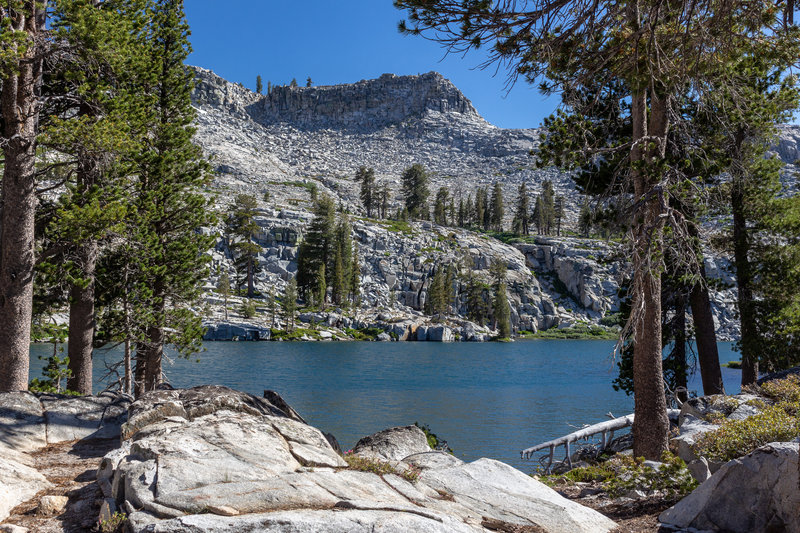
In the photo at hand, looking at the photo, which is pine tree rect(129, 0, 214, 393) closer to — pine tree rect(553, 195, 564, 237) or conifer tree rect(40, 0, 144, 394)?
conifer tree rect(40, 0, 144, 394)

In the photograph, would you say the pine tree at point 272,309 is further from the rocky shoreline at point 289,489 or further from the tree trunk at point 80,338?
the rocky shoreline at point 289,489

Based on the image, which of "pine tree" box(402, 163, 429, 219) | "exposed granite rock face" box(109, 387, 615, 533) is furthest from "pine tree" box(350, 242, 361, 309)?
"exposed granite rock face" box(109, 387, 615, 533)

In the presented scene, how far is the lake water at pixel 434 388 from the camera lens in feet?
80.9

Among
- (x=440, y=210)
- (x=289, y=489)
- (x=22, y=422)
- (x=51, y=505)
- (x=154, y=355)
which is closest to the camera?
(x=289, y=489)

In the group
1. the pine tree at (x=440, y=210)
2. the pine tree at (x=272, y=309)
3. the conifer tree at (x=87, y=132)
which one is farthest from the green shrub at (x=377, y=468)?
the pine tree at (x=440, y=210)

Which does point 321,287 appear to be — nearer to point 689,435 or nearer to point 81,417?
point 81,417

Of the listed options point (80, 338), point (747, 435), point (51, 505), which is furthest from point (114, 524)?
point (80, 338)

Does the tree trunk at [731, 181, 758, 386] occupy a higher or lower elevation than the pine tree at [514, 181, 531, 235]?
lower

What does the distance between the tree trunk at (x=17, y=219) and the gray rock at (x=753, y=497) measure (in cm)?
1274

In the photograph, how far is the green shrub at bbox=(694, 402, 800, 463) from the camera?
23.4 ft

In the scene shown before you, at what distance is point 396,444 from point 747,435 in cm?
548

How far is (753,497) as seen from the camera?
5.68m

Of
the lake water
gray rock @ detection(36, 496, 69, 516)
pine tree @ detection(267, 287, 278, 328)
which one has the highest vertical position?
gray rock @ detection(36, 496, 69, 516)

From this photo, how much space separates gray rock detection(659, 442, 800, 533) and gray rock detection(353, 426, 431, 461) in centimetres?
459
